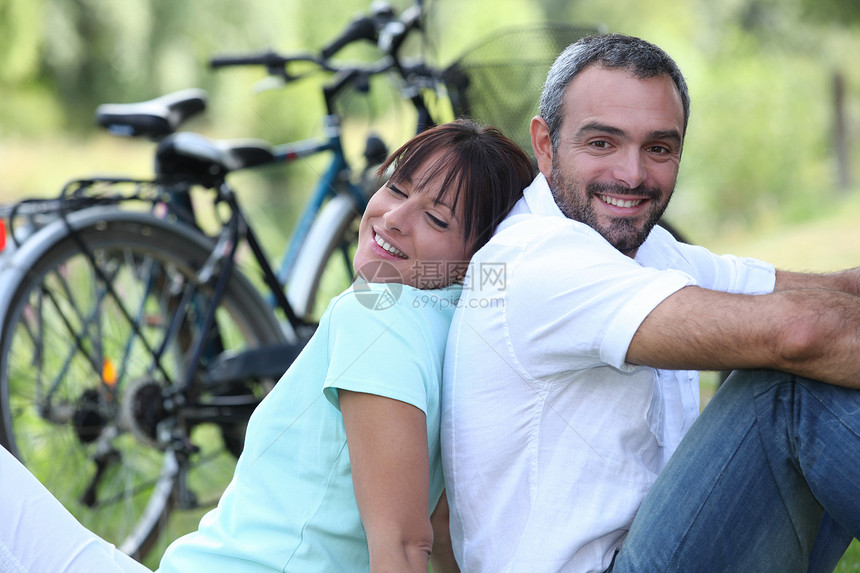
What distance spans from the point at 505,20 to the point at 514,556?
804 cm

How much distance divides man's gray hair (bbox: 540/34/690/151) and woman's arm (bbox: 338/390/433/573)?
21.9 inches

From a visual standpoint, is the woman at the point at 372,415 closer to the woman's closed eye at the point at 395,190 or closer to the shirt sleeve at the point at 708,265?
the woman's closed eye at the point at 395,190

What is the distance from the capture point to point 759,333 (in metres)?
1.13

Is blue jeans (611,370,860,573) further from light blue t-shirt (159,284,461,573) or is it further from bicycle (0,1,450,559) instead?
bicycle (0,1,450,559)

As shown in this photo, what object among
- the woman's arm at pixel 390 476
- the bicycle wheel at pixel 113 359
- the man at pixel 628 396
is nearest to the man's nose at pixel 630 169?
the man at pixel 628 396

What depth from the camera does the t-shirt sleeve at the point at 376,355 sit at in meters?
→ 1.24

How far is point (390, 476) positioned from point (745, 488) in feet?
Answer: 1.55

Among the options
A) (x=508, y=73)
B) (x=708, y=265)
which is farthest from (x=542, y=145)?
(x=508, y=73)

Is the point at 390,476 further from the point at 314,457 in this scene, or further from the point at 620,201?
the point at 620,201

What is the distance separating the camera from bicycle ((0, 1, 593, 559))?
2387 mm

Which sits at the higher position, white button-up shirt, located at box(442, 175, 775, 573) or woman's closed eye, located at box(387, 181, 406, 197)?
woman's closed eye, located at box(387, 181, 406, 197)

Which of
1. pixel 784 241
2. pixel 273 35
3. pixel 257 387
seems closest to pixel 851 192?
pixel 784 241

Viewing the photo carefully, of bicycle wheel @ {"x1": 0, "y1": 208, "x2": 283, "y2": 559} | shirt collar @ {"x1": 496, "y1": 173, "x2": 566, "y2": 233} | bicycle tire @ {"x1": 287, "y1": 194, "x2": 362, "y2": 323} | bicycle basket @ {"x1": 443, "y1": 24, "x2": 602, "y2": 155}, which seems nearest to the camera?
shirt collar @ {"x1": 496, "y1": 173, "x2": 566, "y2": 233}

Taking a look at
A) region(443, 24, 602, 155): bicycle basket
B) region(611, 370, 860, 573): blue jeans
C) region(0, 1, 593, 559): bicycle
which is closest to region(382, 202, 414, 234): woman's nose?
region(611, 370, 860, 573): blue jeans
